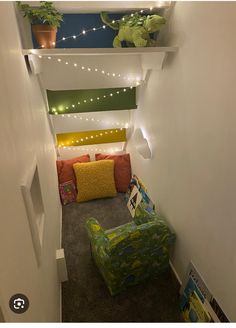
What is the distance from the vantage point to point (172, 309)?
77.4 inches

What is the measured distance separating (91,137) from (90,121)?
0.26m

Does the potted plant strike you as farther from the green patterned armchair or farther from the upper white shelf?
the green patterned armchair

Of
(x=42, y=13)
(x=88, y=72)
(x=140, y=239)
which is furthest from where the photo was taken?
(x=88, y=72)

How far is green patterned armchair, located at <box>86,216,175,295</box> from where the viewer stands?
1.88 m

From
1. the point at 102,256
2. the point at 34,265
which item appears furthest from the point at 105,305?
the point at 34,265

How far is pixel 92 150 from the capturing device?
354cm

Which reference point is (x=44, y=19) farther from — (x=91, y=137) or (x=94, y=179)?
(x=94, y=179)

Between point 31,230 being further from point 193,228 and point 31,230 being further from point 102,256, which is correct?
point 193,228

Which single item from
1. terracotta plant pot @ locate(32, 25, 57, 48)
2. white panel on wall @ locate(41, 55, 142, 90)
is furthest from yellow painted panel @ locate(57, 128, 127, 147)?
terracotta plant pot @ locate(32, 25, 57, 48)

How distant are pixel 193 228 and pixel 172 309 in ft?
2.46

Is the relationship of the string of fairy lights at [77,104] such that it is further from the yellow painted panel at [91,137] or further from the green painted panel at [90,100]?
the yellow painted panel at [91,137]

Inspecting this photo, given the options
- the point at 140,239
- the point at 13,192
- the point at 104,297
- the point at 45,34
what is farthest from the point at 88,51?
the point at 104,297

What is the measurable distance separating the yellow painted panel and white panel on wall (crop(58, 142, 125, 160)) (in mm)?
158

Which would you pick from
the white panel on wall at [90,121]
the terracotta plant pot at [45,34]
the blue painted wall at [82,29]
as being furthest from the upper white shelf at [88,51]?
the white panel on wall at [90,121]
